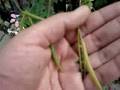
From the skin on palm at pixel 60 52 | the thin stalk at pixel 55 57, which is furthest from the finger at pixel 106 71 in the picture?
the thin stalk at pixel 55 57

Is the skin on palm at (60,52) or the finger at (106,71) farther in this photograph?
the finger at (106,71)

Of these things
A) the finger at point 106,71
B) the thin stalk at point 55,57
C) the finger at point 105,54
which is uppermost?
the thin stalk at point 55,57

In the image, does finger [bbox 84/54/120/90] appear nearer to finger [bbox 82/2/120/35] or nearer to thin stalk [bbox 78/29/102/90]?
thin stalk [bbox 78/29/102/90]

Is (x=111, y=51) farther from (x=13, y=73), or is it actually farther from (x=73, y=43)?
(x=13, y=73)

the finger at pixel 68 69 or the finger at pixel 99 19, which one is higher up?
the finger at pixel 99 19

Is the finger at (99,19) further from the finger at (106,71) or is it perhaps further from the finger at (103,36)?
the finger at (106,71)

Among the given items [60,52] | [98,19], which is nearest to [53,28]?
[60,52]

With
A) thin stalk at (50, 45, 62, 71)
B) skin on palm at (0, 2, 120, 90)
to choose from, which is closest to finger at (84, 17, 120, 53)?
skin on palm at (0, 2, 120, 90)

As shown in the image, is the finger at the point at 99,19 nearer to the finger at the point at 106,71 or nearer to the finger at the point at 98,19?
the finger at the point at 98,19
